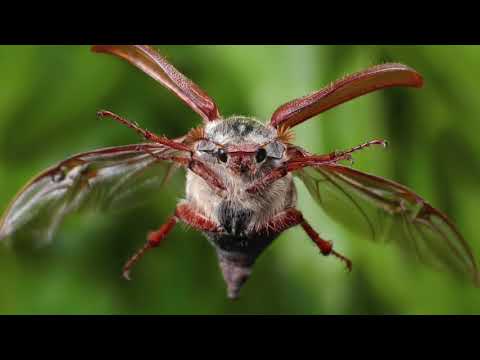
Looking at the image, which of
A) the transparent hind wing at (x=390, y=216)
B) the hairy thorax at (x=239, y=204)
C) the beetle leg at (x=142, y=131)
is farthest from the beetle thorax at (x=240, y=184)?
the transparent hind wing at (x=390, y=216)

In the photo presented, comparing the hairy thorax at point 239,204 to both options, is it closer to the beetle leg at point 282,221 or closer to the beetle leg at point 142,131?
the beetle leg at point 282,221

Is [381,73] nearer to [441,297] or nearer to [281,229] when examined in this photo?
[281,229]

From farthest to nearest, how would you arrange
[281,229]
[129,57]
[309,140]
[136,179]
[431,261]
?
[309,140]
[136,179]
[431,261]
[281,229]
[129,57]

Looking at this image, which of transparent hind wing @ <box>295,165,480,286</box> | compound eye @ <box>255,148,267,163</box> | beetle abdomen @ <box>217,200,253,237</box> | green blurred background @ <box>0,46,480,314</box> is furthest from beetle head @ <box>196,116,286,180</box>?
green blurred background @ <box>0,46,480,314</box>

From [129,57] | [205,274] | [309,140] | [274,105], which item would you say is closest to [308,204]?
[309,140]

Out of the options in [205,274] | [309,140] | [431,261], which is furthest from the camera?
[205,274]

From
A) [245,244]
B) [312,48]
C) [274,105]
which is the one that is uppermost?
[312,48]

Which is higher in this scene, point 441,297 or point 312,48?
point 312,48
